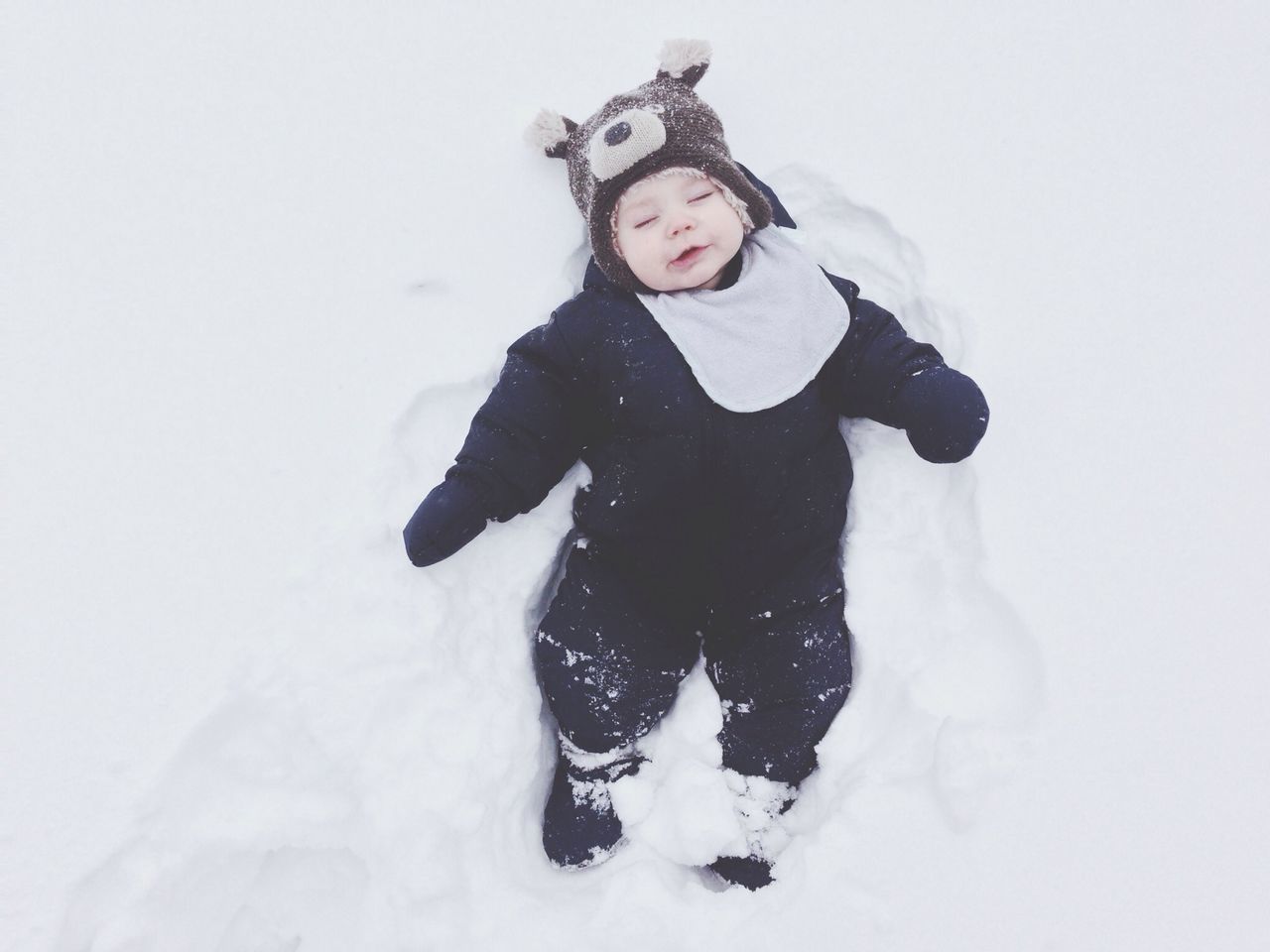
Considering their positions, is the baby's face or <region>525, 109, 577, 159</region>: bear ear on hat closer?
the baby's face

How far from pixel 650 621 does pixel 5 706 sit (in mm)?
951

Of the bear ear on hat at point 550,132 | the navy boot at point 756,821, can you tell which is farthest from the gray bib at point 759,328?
the navy boot at point 756,821

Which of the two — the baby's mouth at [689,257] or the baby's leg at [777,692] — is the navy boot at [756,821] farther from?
the baby's mouth at [689,257]

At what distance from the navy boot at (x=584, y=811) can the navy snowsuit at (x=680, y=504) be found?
0.13 ft

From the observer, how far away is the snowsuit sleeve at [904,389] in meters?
1.15

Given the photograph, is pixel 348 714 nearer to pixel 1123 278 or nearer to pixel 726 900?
pixel 726 900

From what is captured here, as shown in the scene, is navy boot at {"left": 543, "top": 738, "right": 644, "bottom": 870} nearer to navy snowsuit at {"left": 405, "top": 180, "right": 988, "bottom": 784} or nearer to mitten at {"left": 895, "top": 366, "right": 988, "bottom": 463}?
navy snowsuit at {"left": 405, "top": 180, "right": 988, "bottom": 784}

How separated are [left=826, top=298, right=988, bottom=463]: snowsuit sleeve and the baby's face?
0.80 ft

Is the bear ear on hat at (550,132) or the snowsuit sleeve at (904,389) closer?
the snowsuit sleeve at (904,389)

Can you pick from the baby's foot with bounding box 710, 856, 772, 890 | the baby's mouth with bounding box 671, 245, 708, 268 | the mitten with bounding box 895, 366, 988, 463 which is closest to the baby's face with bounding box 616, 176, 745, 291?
the baby's mouth with bounding box 671, 245, 708, 268

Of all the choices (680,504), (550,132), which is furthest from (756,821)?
(550,132)

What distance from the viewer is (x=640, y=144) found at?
1122 mm

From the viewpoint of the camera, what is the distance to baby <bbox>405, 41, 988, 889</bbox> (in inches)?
46.2

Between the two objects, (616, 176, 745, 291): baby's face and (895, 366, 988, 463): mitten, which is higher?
(616, 176, 745, 291): baby's face
